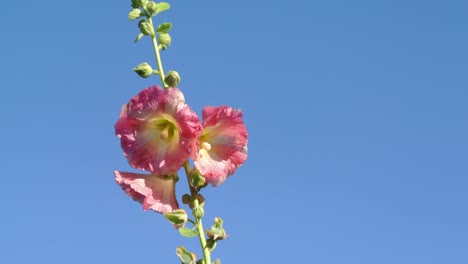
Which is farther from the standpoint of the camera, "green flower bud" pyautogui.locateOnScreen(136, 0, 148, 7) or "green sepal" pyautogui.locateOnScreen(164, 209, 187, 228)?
"green flower bud" pyautogui.locateOnScreen(136, 0, 148, 7)

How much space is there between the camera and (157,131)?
2.65 meters

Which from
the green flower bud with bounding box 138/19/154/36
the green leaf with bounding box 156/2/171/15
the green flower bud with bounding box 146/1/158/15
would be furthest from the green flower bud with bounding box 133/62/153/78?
the green leaf with bounding box 156/2/171/15

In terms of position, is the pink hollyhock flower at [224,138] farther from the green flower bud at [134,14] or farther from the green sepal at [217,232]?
the green flower bud at [134,14]

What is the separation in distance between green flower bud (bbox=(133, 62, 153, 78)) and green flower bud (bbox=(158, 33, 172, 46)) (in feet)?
0.65

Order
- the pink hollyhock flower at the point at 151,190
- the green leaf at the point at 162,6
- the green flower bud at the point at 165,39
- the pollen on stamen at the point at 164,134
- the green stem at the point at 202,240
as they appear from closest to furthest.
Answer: the green stem at the point at 202,240 → the pink hollyhock flower at the point at 151,190 → the pollen on stamen at the point at 164,134 → the green flower bud at the point at 165,39 → the green leaf at the point at 162,6

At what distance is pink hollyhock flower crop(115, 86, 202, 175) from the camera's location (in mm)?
2434

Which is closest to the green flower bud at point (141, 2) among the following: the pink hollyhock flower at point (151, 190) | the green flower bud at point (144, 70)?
the green flower bud at point (144, 70)

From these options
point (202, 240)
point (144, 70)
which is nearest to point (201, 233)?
point (202, 240)

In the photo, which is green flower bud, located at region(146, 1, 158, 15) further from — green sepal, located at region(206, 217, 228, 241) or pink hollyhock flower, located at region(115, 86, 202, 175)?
green sepal, located at region(206, 217, 228, 241)

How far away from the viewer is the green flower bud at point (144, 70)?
2.63m

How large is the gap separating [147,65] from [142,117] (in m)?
0.25

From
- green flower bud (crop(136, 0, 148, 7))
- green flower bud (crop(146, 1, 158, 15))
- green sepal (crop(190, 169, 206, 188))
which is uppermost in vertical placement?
green flower bud (crop(136, 0, 148, 7))

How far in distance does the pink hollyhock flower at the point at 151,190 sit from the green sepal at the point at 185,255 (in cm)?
16

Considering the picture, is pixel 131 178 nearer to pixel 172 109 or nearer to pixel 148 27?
pixel 172 109
